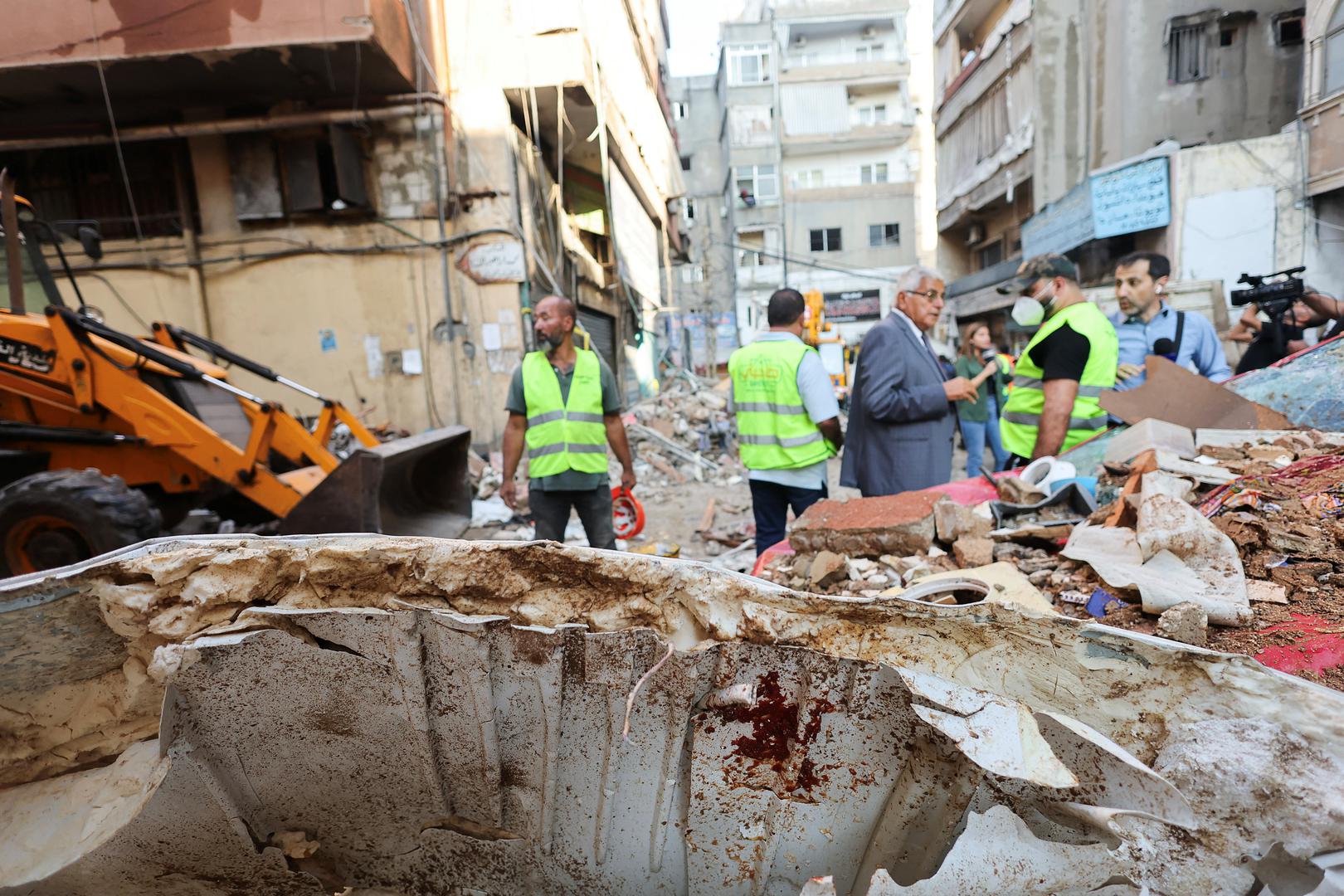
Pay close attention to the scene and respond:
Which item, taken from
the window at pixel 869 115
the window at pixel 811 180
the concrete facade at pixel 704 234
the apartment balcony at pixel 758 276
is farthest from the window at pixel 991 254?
the window at pixel 869 115

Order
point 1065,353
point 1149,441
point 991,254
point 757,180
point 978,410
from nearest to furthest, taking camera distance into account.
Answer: point 1149,441 → point 1065,353 → point 978,410 → point 991,254 → point 757,180

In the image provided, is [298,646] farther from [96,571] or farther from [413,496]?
[413,496]

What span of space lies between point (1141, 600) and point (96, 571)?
2.34 metres

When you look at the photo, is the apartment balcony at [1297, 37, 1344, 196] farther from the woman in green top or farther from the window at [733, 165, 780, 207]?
the window at [733, 165, 780, 207]

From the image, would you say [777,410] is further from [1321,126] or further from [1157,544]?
[1321,126]

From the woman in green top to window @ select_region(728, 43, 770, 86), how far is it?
1221 inches

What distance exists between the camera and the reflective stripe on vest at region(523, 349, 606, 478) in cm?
368

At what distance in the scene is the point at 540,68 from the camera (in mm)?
8852

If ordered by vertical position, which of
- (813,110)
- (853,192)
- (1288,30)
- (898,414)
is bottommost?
(898,414)

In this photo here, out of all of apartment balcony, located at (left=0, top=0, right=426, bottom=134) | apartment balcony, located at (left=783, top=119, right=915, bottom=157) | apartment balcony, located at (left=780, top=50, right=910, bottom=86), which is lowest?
apartment balcony, located at (left=0, top=0, right=426, bottom=134)

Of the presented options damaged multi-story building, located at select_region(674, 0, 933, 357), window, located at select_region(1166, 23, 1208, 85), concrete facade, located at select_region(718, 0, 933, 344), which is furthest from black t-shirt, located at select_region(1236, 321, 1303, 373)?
concrete facade, located at select_region(718, 0, 933, 344)

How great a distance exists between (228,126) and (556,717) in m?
10.4

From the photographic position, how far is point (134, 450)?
497 centimetres

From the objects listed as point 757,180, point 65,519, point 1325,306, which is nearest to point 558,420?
point 65,519
